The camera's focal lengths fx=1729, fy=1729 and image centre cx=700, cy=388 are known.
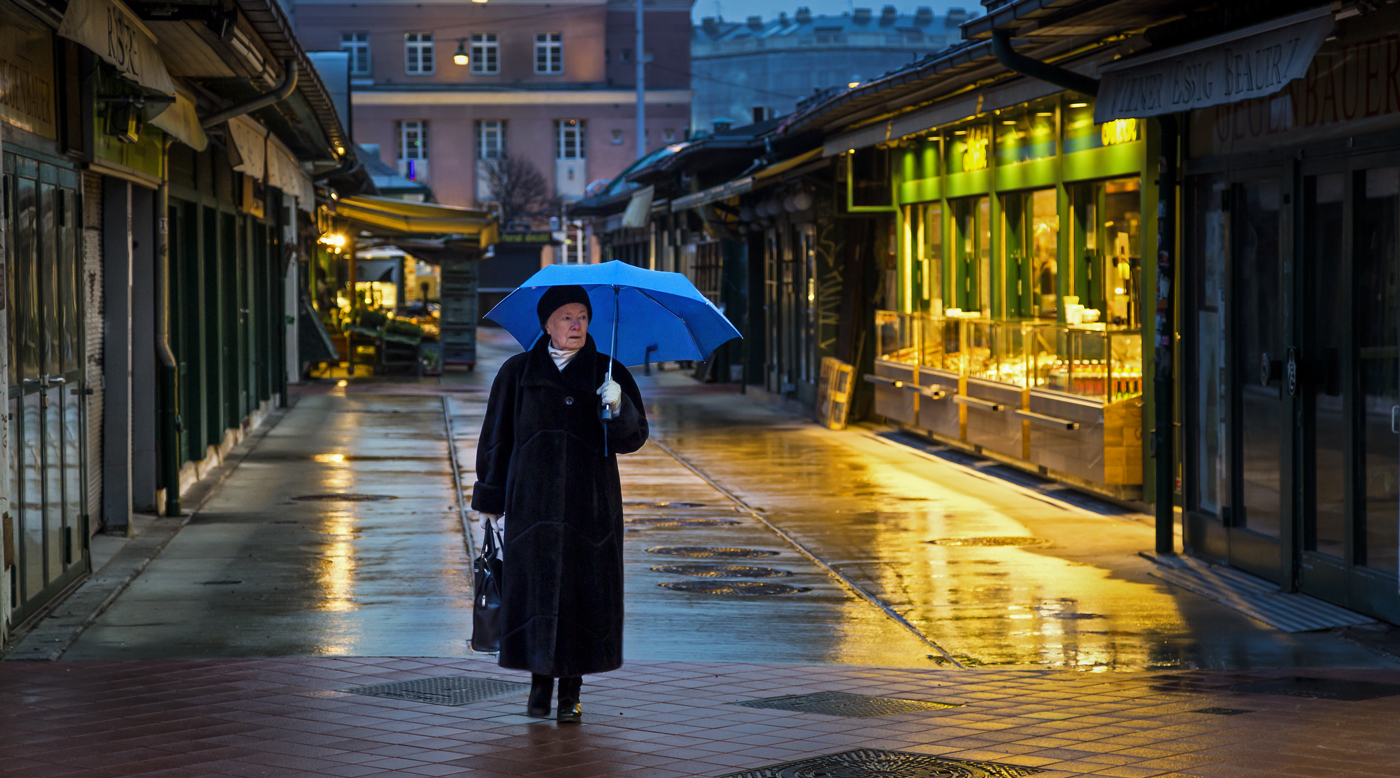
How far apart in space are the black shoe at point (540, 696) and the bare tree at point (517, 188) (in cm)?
6364

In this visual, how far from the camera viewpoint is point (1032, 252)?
650 inches

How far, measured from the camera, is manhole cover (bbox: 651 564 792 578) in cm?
1037

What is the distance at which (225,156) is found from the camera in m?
17.2

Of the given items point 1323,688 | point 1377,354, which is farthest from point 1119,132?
point 1323,688

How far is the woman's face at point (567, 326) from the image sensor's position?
6.40m

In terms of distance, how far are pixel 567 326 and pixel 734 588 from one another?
151 inches

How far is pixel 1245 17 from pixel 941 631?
156 inches

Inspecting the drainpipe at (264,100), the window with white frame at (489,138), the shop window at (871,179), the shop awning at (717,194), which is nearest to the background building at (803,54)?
the window with white frame at (489,138)

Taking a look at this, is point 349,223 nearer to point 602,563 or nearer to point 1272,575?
point 1272,575

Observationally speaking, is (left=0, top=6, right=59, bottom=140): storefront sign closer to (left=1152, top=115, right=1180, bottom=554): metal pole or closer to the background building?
(left=1152, top=115, right=1180, bottom=554): metal pole

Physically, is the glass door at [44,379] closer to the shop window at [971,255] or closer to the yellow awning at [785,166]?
the shop window at [971,255]

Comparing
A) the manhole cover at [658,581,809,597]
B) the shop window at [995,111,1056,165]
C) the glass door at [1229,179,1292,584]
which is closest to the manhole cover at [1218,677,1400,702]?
the glass door at [1229,179,1292,584]

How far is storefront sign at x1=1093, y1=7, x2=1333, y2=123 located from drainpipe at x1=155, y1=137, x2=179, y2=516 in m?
6.76

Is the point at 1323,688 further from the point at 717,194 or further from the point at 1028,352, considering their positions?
the point at 717,194
